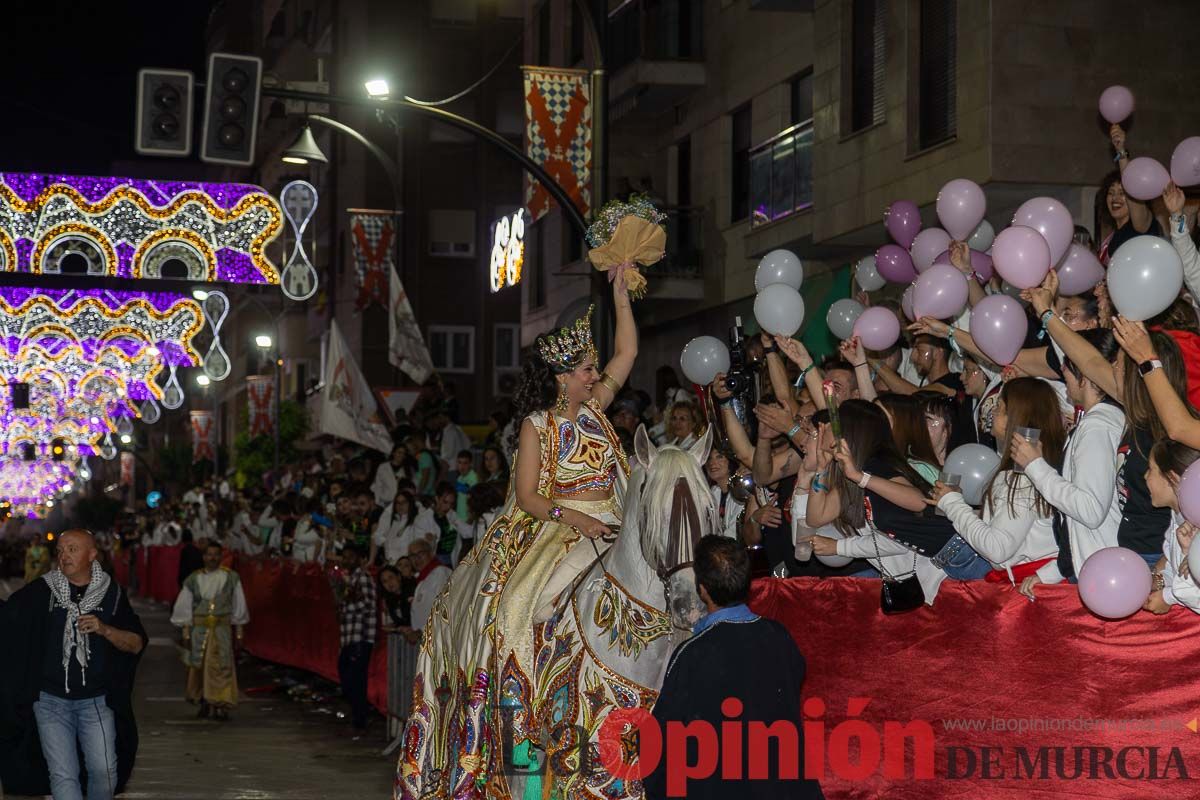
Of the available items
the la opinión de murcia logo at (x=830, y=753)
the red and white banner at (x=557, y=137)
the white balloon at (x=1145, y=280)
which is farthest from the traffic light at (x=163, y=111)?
the white balloon at (x=1145, y=280)

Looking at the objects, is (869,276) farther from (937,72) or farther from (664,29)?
(664,29)

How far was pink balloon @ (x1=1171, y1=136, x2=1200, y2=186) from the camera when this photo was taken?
9.42m

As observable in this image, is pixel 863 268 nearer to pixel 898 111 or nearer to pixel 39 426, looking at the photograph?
pixel 898 111

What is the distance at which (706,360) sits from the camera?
10.9 metres

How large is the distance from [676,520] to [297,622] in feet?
54.4

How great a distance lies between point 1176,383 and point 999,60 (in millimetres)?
11095

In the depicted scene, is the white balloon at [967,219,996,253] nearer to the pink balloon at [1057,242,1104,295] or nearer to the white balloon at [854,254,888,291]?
the white balloon at [854,254,888,291]

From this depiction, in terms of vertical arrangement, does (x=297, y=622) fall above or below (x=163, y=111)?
below

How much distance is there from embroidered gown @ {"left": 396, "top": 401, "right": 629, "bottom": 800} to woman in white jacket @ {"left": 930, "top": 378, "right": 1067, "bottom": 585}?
1861 millimetres

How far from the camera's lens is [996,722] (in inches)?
291

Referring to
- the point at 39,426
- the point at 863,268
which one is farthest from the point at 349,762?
the point at 39,426

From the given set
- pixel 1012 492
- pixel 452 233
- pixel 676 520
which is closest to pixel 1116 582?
pixel 1012 492

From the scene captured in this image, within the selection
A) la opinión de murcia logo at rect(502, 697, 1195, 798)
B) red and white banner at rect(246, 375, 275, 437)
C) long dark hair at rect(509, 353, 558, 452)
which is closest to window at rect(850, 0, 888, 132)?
long dark hair at rect(509, 353, 558, 452)

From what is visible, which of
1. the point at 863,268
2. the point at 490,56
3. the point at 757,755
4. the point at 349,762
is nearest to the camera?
the point at 757,755
